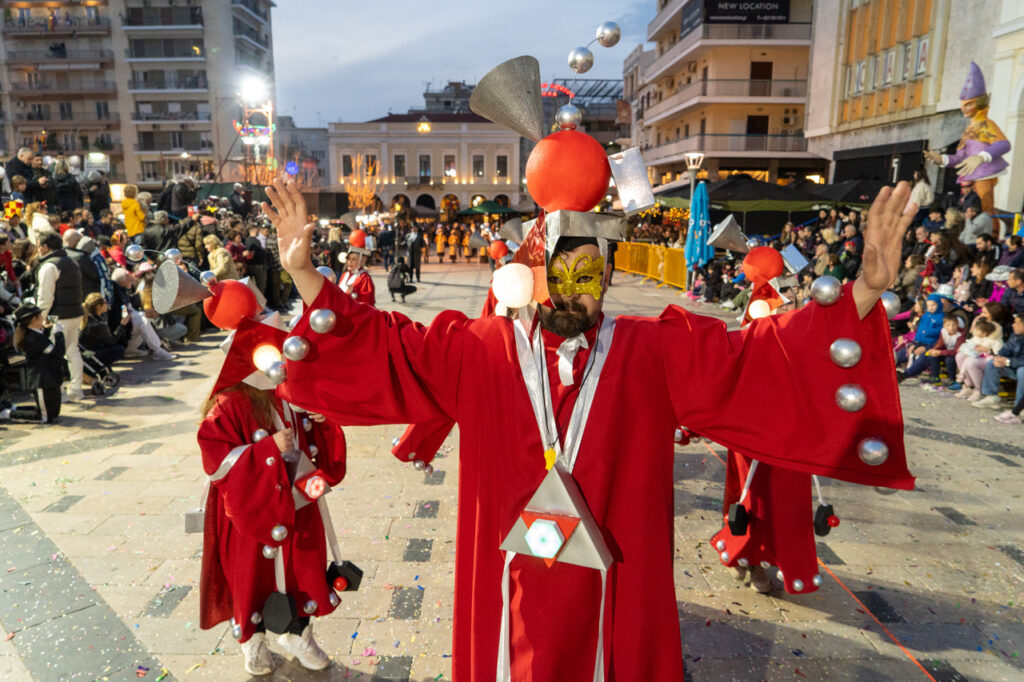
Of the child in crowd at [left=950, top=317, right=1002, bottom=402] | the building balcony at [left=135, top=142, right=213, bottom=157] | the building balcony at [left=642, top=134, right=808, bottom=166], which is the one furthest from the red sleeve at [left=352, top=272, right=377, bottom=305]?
the building balcony at [left=135, top=142, right=213, bottom=157]

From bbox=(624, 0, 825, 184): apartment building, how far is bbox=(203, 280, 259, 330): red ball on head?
31.4 meters

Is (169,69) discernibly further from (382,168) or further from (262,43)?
(382,168)

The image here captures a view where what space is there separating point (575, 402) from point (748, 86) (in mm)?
34434

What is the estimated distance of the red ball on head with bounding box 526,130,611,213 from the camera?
80.8 inches

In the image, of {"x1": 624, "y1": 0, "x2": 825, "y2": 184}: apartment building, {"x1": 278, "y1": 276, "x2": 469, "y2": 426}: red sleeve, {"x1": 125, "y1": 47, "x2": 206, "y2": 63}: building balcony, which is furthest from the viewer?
{"x1": 125, "y1": 47, "x2": 206, "y2": 63}: building balcony

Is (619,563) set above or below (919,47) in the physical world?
below

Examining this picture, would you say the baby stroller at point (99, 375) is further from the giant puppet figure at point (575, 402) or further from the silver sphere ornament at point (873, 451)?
the silver sphere ornament at point (873, 451)

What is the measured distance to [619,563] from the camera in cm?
216

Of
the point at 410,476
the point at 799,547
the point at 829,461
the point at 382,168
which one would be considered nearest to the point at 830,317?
the point at 829,461

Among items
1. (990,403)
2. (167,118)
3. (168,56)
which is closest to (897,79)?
(990,403)

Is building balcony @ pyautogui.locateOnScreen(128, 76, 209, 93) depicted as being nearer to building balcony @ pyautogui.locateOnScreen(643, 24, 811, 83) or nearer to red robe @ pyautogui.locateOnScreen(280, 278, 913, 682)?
building balcony @ pyautogui.locateOnScreen(643, 24, 811, 83)

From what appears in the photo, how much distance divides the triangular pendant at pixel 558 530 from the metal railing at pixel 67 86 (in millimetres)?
56831

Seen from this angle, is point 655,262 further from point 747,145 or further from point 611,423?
point 611,423

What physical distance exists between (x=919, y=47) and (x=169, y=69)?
157 feet
